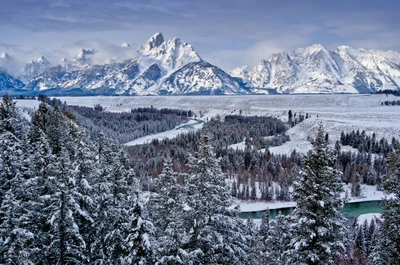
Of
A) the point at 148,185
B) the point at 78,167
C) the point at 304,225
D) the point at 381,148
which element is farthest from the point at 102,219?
the point at 381,148

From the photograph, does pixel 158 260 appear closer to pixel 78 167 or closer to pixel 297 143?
pixel 78 167

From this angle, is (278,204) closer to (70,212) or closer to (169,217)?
(169,217)

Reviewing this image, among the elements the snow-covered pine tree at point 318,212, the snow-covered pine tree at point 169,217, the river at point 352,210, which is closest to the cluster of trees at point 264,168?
the river at point 352,210

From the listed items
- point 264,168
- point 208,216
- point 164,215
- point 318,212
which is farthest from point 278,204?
point 208,216

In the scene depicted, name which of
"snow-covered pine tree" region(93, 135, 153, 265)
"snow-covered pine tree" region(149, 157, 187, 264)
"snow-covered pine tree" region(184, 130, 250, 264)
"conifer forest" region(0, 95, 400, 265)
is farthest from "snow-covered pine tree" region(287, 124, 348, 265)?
"snow-covered pine tree" region(93, 135, 153, 265)

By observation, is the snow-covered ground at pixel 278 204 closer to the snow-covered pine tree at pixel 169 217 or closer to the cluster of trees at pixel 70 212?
the snow-covered pine tree at pixel 169 217
